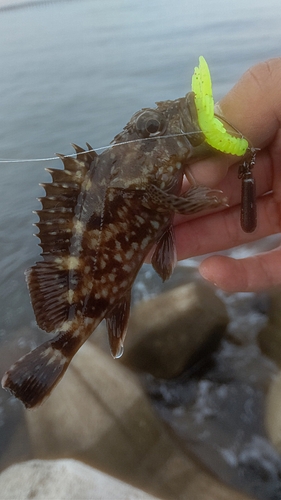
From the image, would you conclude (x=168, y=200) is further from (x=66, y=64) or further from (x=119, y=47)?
(x=119, y=47)

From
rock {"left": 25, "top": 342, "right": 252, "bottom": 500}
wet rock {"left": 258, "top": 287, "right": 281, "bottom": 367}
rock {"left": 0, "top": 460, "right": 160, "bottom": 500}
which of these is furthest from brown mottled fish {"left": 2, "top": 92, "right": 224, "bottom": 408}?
wet rock {"left": 258, "top": 287, "right": 281, "bottom": 367}

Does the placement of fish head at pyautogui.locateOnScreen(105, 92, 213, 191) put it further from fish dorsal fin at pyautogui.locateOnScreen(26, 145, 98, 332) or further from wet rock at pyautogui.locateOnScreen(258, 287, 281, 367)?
wet rock at pyautogui.locateOnScreen(258, 287, 281, 367)

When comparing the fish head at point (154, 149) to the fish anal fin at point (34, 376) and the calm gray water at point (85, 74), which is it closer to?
the fish anal fin at point (34, 376)

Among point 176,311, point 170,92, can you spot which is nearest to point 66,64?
point 170,92

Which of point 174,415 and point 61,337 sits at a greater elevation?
point 61,337

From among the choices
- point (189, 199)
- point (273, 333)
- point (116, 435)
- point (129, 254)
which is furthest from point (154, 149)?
point (273, 333)

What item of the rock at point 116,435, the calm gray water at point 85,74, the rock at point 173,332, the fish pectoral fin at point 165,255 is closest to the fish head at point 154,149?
the fish pectoral fin at point 165,255

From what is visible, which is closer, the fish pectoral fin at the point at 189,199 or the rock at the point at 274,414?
the fish pectoral fin at the point at 189,199
